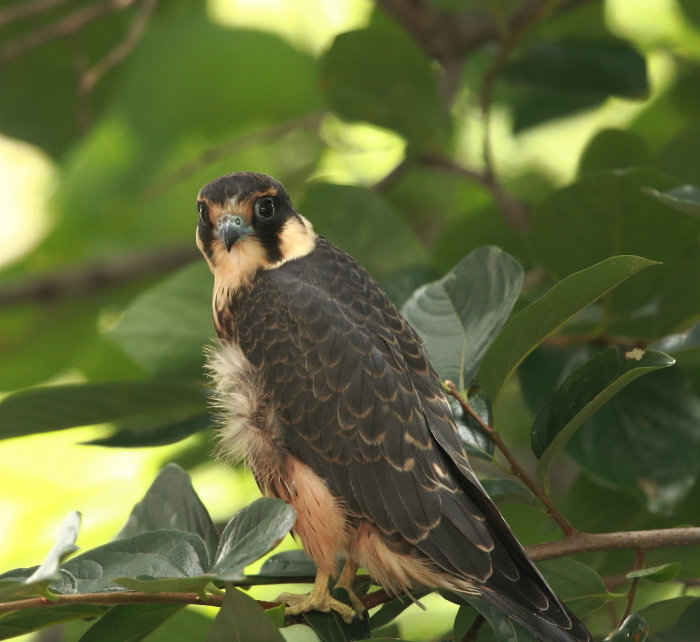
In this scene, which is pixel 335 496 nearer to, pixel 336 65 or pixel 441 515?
pixel 441 515

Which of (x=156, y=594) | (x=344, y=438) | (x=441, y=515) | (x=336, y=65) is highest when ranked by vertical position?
(x=336, y=65)

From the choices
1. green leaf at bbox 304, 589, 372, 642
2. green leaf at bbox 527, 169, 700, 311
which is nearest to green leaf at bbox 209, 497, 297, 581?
green leaf at bbox 304, 589, 372, 642

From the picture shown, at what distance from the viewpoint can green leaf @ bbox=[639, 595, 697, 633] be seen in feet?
5.83

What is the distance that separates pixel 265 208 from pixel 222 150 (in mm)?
1120

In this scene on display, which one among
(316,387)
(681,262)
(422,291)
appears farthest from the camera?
(681,262)

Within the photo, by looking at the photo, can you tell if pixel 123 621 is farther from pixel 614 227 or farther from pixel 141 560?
pixel 614 227

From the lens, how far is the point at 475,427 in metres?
2.05

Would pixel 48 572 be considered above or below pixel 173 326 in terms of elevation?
above

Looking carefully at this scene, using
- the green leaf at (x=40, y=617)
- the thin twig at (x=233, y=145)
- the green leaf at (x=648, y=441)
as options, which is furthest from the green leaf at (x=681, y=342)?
the thin twig at (x=233, y=145)

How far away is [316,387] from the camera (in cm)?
209

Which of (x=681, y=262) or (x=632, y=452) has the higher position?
(x=681, y=262)

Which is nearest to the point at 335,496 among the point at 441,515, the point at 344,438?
the point at 344,438

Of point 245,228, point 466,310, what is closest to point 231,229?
point 245,228

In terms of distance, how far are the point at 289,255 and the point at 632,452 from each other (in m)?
1.11
